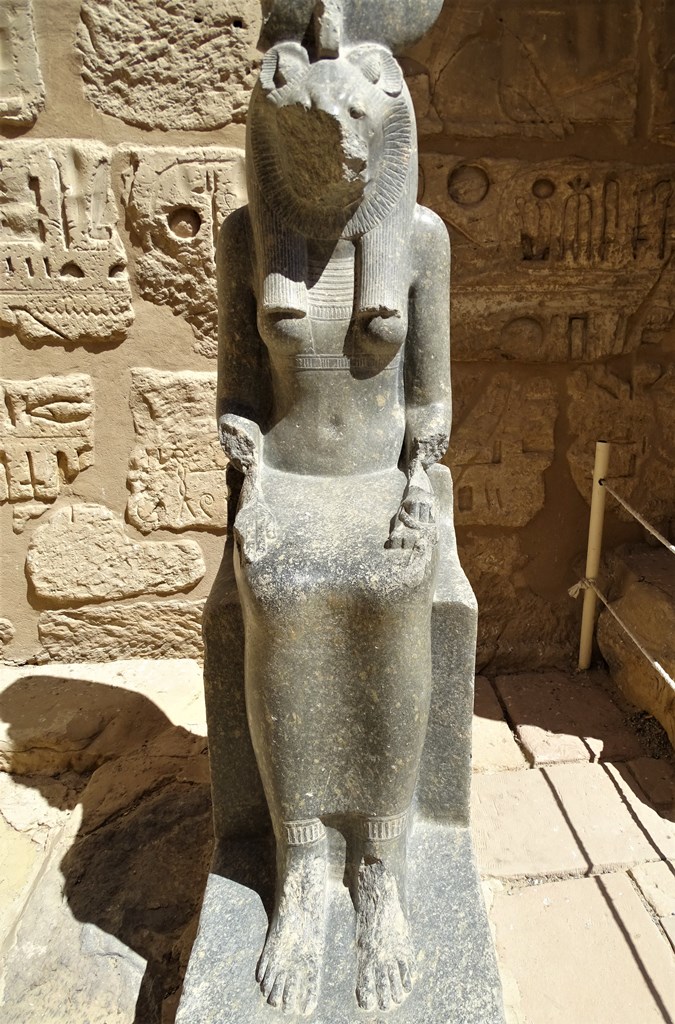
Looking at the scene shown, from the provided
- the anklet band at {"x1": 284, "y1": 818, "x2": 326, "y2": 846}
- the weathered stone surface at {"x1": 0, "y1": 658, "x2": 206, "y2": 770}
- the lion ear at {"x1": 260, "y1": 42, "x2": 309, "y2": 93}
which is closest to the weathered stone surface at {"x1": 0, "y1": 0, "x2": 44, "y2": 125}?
the lion ear at {"x1": 260, "y1": 42, "x2": 309, "y2": 93}

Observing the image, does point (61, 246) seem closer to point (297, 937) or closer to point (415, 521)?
point (415, 521)

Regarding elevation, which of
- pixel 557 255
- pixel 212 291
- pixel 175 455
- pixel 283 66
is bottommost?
pixel 175 455

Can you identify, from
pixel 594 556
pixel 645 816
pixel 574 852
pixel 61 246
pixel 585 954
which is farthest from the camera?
pixel 594 556

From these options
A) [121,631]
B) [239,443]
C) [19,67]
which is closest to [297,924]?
[239,443]

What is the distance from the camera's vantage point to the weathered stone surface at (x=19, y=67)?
2424 millimetres

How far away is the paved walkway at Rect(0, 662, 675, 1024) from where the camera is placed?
1805 millimetres

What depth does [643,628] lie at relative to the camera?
8.61ft

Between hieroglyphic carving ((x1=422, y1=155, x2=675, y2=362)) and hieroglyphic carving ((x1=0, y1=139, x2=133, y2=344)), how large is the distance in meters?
1.09

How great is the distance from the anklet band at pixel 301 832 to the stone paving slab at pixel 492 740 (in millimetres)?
1093

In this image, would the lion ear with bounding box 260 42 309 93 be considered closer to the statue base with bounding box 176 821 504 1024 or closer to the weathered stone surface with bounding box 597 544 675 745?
the statue base with bounding box 176 821 504 1024

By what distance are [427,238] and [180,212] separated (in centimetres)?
128

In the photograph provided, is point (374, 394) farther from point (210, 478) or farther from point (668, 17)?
point (668, 17)

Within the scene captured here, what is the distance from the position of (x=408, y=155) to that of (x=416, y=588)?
84 centimetres

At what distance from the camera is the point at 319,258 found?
1.58m
